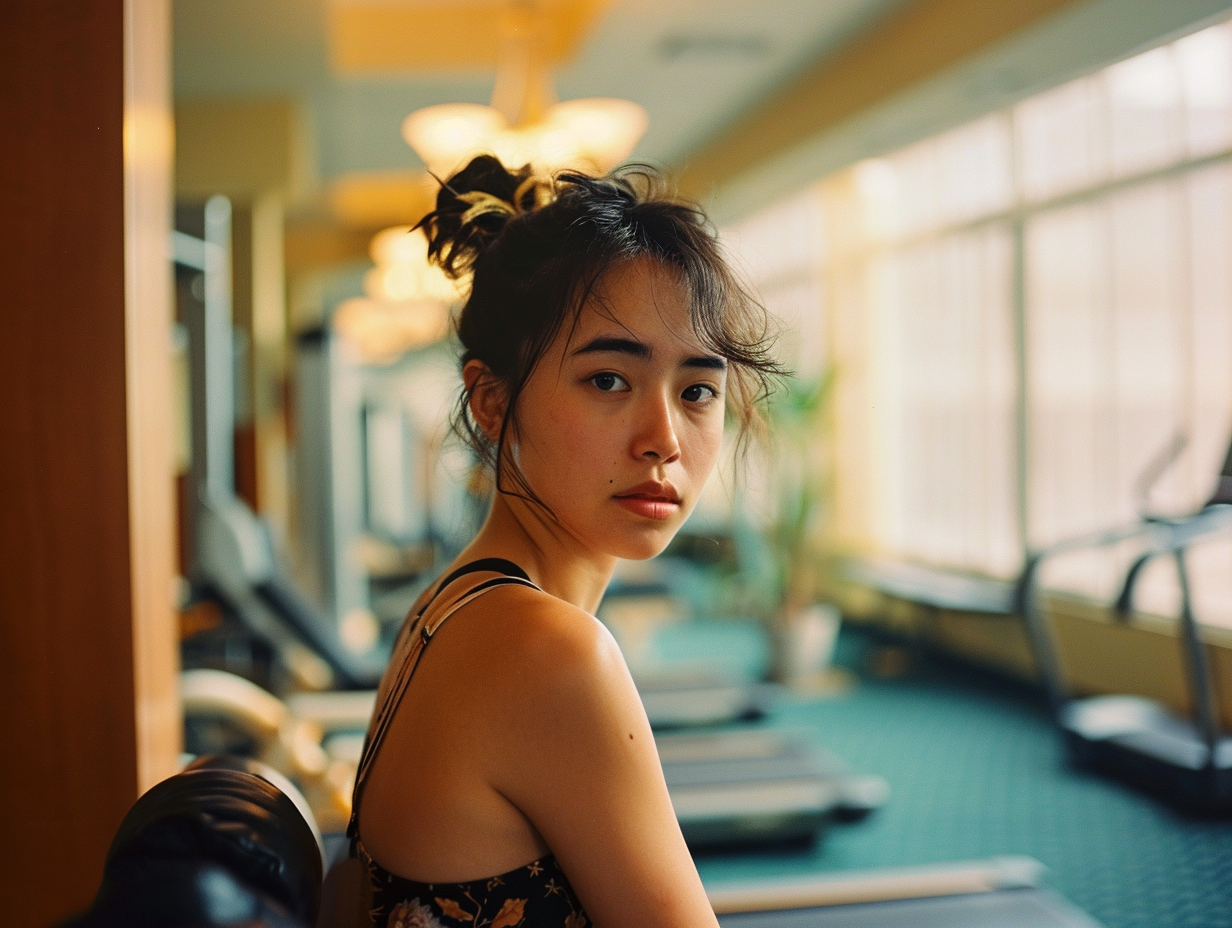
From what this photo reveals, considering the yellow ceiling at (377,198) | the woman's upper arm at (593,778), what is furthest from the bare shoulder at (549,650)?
the yellow ceiling at (377,198)

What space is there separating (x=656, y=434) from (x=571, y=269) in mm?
192

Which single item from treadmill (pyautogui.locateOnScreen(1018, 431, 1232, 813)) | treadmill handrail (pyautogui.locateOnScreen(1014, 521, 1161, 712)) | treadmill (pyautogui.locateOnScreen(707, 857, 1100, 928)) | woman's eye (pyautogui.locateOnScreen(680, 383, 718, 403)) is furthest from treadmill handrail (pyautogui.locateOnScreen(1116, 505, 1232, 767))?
woman's eye (pyautogui.locateOnScreen(680, 383, 718, 403))

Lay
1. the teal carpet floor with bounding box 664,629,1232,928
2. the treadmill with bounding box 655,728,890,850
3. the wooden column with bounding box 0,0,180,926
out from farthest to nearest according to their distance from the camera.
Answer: the treadmill with bounding box 655,728,890,850
the teal carpet floor with bounding box 664,629,1232,928
the wooden column with bounding box 0,0,180,926

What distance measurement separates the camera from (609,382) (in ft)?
3.63

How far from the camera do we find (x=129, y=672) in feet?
5.34

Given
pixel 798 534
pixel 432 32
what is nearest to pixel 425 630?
pixel 798 534

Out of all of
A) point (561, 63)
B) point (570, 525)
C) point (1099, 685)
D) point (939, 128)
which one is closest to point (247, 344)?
point (561, 63)

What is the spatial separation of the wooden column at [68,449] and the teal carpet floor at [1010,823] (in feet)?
6.73

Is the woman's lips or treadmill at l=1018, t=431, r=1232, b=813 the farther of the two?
treadmill at l=1018, t=431, r=1232, b=813

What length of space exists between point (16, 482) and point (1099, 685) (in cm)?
476

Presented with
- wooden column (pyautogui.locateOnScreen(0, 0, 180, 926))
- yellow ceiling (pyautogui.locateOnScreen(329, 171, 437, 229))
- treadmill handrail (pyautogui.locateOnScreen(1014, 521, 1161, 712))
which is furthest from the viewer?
yellow ceiling (pyautogui.locateOnScreen(329, 171, 437, 229))

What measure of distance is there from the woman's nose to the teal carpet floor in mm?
2406

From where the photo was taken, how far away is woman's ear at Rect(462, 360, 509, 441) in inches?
46.8

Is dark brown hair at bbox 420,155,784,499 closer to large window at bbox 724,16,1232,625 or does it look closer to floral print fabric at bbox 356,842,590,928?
floral print fabric at bbox 356,842,590,928
